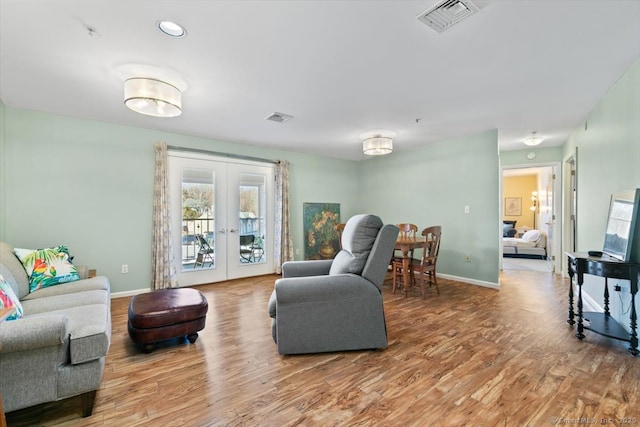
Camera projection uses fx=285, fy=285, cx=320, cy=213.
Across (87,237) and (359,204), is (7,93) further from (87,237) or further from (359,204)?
(359,204)

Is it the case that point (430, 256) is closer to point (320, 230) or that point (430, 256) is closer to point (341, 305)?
point (341, 305)

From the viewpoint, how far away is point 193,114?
368 cm

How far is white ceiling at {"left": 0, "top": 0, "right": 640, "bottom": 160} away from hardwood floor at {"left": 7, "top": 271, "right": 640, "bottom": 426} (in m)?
2.43

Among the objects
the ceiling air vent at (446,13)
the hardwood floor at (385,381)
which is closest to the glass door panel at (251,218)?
the hardwood floor at (385,381)

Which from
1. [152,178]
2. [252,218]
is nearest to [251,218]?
[252,218]

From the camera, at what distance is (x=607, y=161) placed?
121 inches

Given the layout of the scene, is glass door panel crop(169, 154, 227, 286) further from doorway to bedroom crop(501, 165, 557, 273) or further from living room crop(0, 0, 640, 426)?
doorway to bedroom crop(501, 165, 557, 273)

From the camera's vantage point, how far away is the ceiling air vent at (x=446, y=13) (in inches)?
68.4

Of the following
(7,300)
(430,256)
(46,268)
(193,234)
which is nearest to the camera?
(7,300)

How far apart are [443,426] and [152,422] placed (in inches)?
63.0

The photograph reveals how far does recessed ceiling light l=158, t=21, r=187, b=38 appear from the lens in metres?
1.94

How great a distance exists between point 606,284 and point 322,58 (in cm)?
347

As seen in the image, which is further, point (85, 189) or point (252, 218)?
point (252, 218)

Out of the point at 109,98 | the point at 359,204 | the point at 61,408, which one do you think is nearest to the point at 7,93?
the point at 109,98
